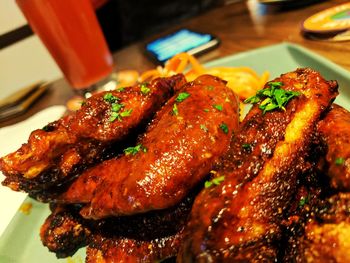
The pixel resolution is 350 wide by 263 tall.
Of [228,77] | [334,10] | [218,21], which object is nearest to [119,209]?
[228,77]

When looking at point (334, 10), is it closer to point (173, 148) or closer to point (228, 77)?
point (228, 77)

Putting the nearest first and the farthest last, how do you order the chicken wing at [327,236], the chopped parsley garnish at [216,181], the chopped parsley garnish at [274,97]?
the chicken wing at [327,236], the chopped parsley garnish at [216,181], the chopped parsley garnish at [274,97]

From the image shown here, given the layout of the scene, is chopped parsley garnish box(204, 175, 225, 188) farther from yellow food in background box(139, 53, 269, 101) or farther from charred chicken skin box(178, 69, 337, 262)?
yellow food in background box(139, 53, 269, 101)

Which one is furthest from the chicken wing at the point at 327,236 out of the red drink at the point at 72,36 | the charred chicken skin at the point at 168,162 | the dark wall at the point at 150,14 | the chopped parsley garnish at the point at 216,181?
the dark wall at the point at 150,14

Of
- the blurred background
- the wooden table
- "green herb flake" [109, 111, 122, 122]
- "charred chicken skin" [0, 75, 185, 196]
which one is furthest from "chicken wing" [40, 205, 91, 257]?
the blurred background

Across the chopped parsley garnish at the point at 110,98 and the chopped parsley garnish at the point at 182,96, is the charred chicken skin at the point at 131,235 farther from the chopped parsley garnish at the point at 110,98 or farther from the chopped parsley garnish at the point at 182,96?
the chopped parsley garnish at the point at 110,98

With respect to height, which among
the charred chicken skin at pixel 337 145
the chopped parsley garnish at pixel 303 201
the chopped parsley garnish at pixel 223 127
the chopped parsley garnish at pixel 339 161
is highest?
the chopped parsley garnish at pixel 339 161
